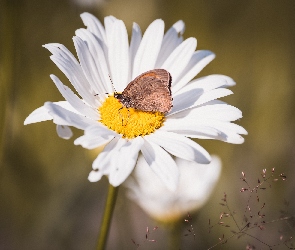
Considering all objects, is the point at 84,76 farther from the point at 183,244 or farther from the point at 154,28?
the point at 183,244

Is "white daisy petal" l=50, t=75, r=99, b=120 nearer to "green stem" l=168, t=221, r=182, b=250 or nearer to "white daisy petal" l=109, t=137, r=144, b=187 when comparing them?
"white daisy petal" l=109, t=137, r=144, b=187

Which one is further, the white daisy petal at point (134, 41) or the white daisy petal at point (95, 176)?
the white daisy petal at point (134, 41)

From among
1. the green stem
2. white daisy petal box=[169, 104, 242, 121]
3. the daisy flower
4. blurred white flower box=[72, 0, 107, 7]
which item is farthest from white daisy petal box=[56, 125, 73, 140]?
blurred white flower box=[72, 0, 107, 7]

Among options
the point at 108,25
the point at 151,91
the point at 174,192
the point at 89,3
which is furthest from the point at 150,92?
the point at 89,3

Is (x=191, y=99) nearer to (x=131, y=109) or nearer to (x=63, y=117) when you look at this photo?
(x=131, y=109)

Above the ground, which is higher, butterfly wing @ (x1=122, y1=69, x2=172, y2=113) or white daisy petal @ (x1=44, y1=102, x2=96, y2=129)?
butterfly wing @ (x1=122, y1=69, x2=172, y2=113)

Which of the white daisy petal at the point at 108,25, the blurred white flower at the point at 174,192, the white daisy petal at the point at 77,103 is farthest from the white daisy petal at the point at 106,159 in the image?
the blurred white flower at the point at 174,192

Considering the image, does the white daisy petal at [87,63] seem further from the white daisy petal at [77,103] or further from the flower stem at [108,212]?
the flower stem at [108,212]
